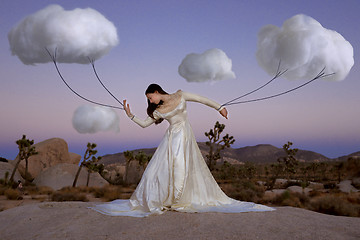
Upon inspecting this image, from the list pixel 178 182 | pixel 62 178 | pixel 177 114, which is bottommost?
pixel 62 178

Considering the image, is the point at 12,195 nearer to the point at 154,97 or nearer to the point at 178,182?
the point at 154,97

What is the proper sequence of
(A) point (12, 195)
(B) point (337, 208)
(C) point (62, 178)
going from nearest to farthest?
(B) point (337, 208) < (A) point (12, 195) < (C) point (62, 178)

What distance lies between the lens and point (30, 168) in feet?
104

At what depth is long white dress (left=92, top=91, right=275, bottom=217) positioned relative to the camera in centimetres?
570

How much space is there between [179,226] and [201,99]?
8.46ft

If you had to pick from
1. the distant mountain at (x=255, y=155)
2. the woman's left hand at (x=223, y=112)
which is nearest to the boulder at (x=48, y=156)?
the woman's left hand at (x=223, y=112)

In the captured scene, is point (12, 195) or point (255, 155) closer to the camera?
point (12, 195)

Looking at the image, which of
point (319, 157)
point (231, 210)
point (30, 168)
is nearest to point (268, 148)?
point (319, 157)

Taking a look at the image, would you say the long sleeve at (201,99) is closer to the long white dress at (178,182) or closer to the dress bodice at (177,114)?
the long white dress at (178,182)

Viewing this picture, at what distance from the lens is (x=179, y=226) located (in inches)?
185

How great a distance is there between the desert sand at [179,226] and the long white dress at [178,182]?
1.00 ft

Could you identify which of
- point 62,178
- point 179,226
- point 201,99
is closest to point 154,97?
point 201,99

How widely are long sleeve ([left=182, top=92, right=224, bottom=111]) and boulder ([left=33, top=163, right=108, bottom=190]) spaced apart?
72.8 feet

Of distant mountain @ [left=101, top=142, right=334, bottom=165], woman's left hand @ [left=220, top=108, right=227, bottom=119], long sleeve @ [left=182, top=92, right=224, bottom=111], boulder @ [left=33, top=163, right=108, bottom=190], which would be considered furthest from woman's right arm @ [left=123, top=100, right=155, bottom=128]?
distant mountain @ [left=101, top=142, right=334, bottom=165]
